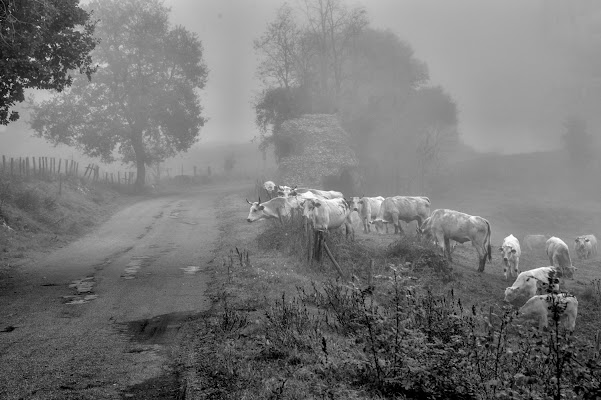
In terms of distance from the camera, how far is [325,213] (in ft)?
68.4

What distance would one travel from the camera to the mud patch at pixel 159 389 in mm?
7098

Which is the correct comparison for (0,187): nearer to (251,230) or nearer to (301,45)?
(251,230)

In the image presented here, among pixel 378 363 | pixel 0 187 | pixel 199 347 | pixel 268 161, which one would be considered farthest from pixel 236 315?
pixel 268 161

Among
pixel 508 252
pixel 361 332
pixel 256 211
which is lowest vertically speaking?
pixel 508 252

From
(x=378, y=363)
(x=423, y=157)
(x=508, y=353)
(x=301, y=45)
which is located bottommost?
(x=378, y=363)

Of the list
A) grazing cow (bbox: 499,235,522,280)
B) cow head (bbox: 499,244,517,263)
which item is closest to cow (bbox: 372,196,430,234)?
grazing cow (bbox: 499,235,522,280)

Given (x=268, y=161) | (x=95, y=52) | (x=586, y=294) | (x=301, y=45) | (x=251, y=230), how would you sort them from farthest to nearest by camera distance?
(x=268, y=161)
(x=301, y=45)
(x=95, y=52)
(x=251, y=230)
(x=586, y=294)

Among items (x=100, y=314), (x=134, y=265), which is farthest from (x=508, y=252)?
(x=100, y=314)

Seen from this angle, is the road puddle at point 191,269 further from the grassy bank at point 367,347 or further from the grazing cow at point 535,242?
the grazing cow at point 535,242

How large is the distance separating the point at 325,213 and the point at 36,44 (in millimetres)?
12077

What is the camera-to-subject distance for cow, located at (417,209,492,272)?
2070 centimetres

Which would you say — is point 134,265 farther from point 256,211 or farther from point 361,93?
point 361,93

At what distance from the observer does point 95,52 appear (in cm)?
4566

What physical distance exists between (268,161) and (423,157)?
149ft
